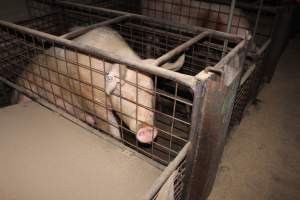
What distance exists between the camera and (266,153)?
98.6 inches

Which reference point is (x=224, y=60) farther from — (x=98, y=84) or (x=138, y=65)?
(x=98, y=84)

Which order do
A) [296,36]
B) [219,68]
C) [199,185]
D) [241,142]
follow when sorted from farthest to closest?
1. [296,36]
2. [241,142]
3. [199,185]
4. [219,68]

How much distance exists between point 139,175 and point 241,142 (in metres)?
1.48

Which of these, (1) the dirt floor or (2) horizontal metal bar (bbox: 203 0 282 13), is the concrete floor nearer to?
(1) the dirt floor

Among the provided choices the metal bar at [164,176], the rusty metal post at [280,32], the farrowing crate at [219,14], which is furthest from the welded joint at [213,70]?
the rusty metal post at [280,32]

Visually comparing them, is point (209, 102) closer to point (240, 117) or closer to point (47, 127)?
point (47, 127)

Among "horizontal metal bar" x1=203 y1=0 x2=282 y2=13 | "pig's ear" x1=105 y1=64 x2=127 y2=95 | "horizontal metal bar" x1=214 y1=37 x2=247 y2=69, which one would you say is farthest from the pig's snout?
"horizontal metal bar" x1=203 y1=0 x2=282 y2=13

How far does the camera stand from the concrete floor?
2154 mm

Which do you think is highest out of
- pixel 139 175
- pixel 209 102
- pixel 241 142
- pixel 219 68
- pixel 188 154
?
pixel 219 68

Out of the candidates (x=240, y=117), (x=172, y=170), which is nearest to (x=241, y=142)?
(x=240, y=117)

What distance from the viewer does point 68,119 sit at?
1.80m

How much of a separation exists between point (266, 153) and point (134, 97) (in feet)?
4.72

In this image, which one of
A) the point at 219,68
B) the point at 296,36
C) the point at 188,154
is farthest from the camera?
the point at 296,36

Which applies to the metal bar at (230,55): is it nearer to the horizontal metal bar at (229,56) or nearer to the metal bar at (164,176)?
the horizontal metal bar at (229,56)
